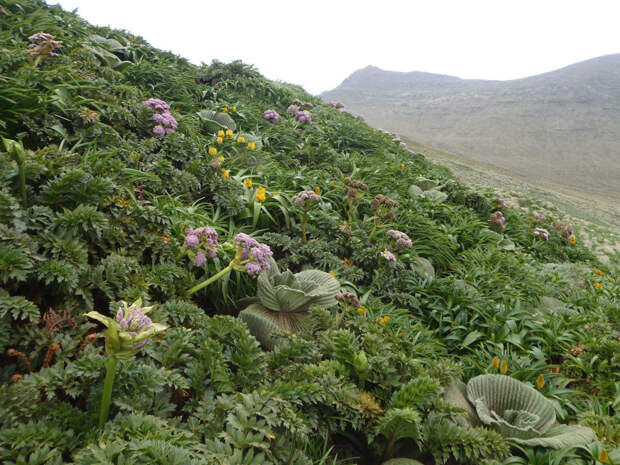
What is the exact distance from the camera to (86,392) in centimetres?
117

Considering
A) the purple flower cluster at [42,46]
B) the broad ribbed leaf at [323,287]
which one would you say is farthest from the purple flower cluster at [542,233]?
the purple flower cluster at [42,46]

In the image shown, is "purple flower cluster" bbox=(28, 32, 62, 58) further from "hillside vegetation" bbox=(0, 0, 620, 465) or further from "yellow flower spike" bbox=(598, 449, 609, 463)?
"yellow flower spike" bbox=(598, 449, 609, 463)

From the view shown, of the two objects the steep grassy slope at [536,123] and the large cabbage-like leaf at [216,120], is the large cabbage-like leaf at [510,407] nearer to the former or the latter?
the large cabbage-like leaf at [216,120]

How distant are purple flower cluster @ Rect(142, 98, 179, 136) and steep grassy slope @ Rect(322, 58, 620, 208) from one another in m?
33.4

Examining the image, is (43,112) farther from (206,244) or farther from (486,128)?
(486,128)

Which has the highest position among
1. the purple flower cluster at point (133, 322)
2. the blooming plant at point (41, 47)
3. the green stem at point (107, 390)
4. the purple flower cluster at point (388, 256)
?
the blooming plant at point (41, 47)

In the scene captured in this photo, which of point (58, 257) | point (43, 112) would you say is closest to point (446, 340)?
point (58, 257)

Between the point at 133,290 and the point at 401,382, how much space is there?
1382 mm

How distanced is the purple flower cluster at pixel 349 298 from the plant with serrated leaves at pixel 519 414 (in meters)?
0.80

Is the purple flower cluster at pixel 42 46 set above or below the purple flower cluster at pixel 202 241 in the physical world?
above

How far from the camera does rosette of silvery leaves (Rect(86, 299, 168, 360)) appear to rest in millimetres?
932

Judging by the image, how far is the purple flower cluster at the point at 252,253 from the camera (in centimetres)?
188

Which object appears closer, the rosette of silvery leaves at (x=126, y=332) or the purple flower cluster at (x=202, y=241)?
the rosette of silvery leaves at (x=126, y=332)

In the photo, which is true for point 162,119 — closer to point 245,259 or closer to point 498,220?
point 245,259
